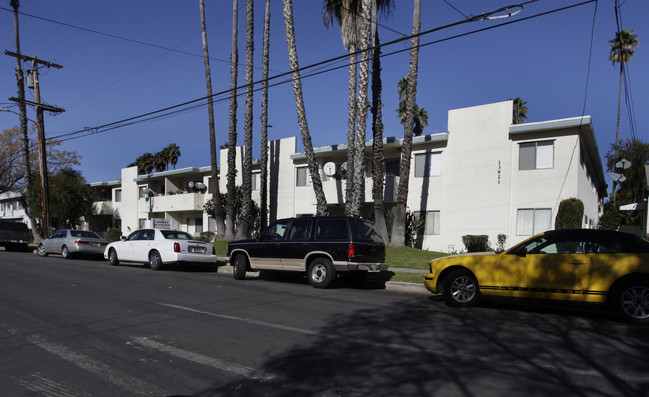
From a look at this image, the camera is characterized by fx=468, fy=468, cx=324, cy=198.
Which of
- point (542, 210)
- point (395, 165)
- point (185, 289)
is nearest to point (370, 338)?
point (185, 289)

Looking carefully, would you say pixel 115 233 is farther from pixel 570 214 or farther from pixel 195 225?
pixel 570 214

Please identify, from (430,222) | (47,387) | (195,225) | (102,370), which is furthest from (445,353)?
(195,225)

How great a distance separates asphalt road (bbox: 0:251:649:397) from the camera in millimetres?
4535

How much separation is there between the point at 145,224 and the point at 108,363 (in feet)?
119

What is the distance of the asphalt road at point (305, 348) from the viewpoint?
14.9 ft

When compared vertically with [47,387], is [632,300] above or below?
above

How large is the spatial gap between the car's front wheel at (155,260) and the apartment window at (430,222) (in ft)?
41.9

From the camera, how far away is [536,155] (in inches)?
799

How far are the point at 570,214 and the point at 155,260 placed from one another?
15.9m

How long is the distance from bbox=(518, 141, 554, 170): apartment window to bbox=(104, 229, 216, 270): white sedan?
13741 millimetres

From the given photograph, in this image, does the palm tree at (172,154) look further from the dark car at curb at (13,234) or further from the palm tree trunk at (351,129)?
the palm tree trunk at (351,129)

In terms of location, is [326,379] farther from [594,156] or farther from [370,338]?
[594,156]

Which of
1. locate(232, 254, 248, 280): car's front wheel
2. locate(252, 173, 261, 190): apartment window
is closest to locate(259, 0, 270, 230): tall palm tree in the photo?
locate(252, 173, 261, 190): apartment window

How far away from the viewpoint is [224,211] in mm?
29234
